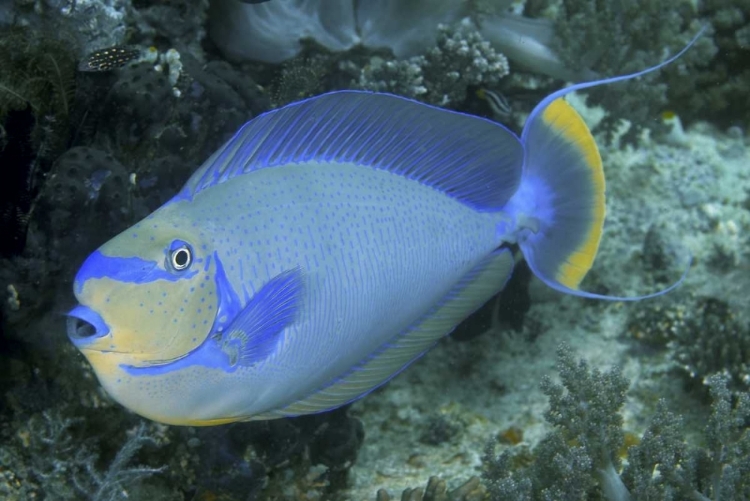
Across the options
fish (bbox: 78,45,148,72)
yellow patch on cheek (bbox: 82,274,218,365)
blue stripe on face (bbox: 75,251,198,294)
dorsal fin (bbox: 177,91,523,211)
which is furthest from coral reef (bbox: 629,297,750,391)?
fish (bbox: 78,45,148,72)

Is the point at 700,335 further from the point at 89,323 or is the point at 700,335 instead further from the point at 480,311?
the point at 89,323

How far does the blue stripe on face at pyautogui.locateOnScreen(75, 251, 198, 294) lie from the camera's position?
148 cm

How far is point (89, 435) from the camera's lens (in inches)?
121

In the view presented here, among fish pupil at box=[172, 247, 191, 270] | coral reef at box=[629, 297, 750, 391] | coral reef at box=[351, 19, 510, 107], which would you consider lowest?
coral reef at box=[629, 297, 750, 391]

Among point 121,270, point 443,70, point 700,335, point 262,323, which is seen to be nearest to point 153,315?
point 121,270

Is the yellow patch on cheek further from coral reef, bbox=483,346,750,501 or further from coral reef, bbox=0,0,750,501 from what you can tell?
coral reef, bbox=483,346,750,501

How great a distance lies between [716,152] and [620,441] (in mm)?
3748

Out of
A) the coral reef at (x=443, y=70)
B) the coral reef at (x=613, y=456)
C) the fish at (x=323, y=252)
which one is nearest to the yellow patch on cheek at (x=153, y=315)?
the fish at (x=323, y=252)

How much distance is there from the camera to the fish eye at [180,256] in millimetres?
1556

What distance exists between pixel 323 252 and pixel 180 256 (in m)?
0.43

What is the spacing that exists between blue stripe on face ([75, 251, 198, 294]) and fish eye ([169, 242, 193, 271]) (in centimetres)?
2

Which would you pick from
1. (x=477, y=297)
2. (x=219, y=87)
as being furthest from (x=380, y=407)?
(x=219, y=87)

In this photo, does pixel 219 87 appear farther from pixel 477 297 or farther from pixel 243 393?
pixel 243 393

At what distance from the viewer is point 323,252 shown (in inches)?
71.5
